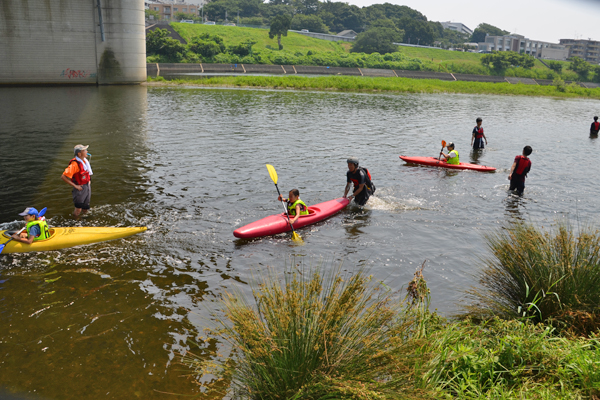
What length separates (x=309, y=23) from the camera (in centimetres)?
11294

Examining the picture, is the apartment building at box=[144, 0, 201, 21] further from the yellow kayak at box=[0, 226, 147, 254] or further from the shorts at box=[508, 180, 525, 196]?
the yellow kayak at box=[0, 226, 147, 254]

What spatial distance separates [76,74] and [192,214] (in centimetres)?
3526

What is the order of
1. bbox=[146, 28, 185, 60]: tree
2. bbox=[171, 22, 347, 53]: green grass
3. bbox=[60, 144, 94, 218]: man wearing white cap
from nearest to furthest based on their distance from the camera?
1. bbox=[60, 144, 94, 218]: man wearing white cap
2. bbox=[146, 28, 185, 60]: tree
3. bbox=[171, 22, 347, 53]: green grass

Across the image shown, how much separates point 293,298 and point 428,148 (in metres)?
16.8

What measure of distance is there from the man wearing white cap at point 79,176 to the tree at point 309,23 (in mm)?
112850

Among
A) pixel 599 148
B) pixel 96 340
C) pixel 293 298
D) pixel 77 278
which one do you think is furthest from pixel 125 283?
pixel 599 148

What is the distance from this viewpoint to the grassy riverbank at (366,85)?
44.0 metres

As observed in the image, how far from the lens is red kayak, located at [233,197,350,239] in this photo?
900cm

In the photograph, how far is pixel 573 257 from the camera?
209 inches

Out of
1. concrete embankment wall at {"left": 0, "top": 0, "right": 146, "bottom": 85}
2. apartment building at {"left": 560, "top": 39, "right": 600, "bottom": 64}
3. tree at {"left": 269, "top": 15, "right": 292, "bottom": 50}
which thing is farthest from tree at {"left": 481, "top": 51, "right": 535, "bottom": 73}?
concrete embankment wall at {"left": 0, "top": 0, "right": 146, "bottom": 85}

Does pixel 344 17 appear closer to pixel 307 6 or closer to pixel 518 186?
pixel 307 6

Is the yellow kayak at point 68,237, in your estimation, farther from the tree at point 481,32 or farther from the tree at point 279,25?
the tree at point 481,32

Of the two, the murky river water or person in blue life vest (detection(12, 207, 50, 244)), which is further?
person in blue life vest (detection(12, 207, 50, 244))

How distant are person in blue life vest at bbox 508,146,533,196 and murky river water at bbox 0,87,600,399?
1.31 feet
